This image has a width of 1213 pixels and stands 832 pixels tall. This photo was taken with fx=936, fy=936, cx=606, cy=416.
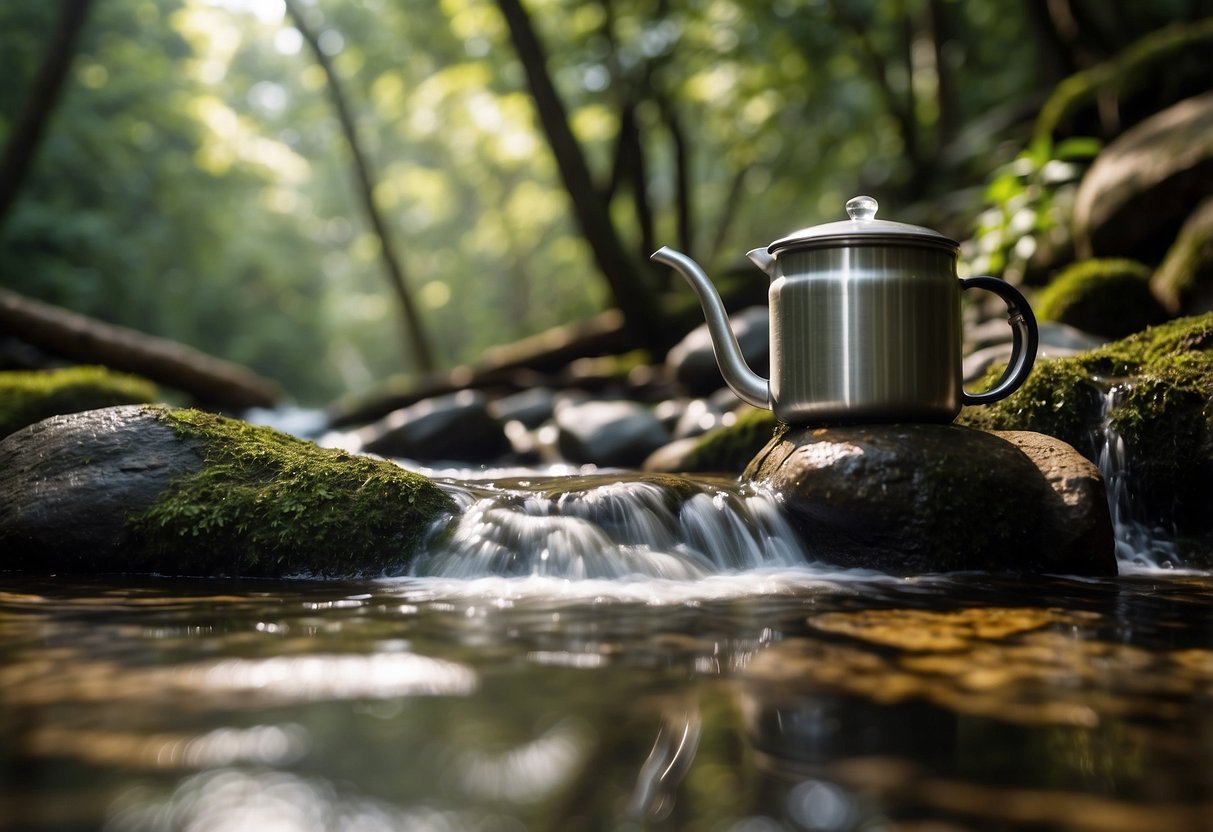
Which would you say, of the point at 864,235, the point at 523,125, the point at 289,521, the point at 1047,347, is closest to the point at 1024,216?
the point at 1047,347

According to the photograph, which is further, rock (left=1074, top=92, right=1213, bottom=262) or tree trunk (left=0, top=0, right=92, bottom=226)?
tree trunk (left=0, top=0, right=92, bottom=226)

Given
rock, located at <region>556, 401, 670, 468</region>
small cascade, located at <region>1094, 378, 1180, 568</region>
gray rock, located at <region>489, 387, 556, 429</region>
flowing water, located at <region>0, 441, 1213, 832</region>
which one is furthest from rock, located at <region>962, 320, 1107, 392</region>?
gray rock, located at <region>489, 387, 556, 429</region>

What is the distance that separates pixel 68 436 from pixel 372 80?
54.1 ft

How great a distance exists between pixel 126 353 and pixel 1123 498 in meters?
10.3

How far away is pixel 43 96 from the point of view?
10672mm

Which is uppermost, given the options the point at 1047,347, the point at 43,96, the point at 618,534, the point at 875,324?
the point at 43,96

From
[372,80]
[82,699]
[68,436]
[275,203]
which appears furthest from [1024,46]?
[275,203]

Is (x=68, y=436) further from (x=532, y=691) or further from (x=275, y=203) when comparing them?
(x=275, y=203)

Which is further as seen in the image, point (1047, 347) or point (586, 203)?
point (586, 203)

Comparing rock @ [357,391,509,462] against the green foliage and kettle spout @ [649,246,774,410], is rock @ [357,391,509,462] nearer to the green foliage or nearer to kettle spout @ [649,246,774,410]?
the green foliage

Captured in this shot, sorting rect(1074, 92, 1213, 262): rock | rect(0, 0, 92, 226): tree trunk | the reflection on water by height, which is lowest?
the reflection on water

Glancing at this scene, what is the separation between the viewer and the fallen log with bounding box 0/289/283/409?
10227mm

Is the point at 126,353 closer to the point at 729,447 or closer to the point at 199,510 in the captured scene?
the point at 729,447

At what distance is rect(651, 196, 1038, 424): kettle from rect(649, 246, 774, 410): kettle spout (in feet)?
1.01
